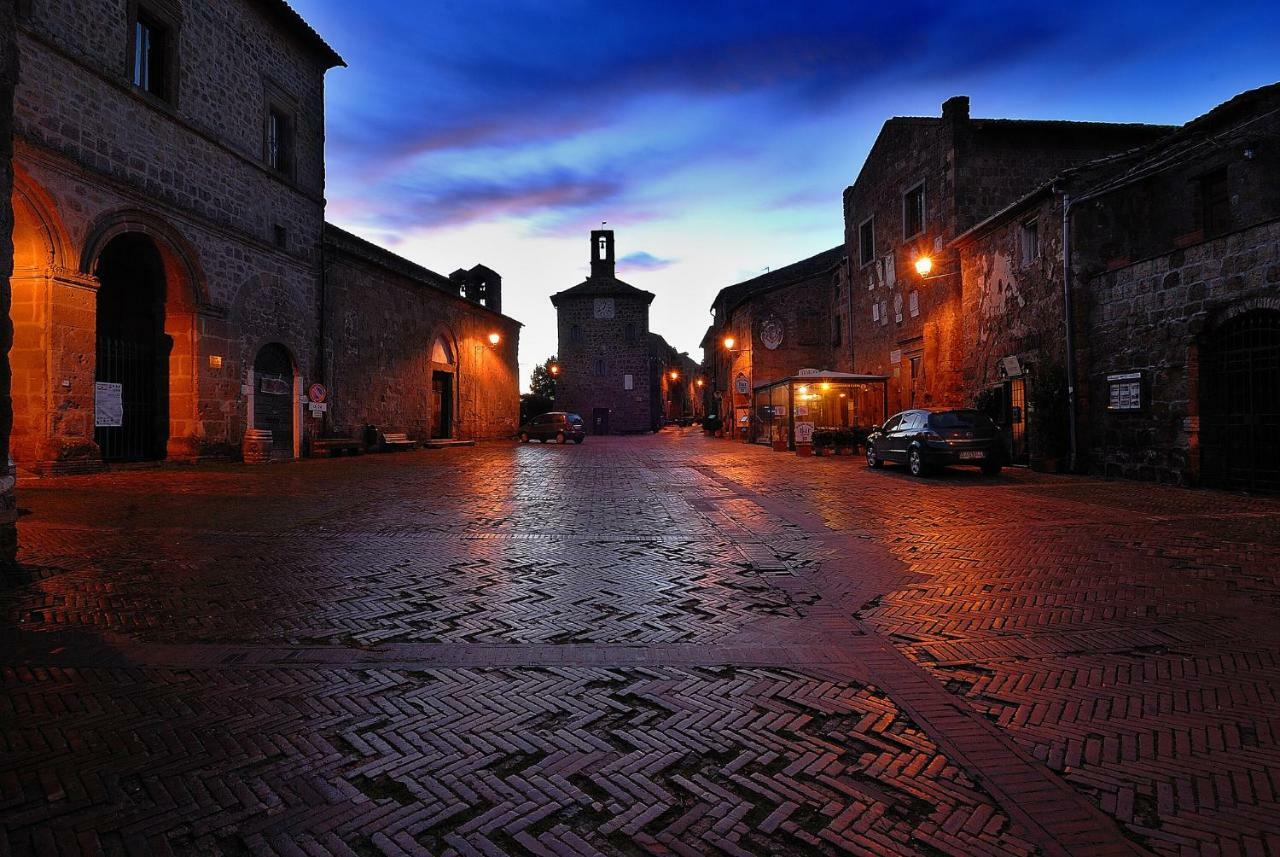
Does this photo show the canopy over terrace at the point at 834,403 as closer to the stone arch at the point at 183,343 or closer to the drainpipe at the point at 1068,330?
the drainpipe at the point at 1068,330

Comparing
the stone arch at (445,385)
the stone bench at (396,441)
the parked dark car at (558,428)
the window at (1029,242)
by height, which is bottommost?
the stone bench at (396,441)

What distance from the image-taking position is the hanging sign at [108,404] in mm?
14109

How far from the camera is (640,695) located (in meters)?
3.16

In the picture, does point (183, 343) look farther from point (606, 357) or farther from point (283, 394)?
point (606, 357)

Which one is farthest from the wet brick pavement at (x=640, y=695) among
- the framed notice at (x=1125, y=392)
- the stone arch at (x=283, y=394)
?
the stone arch at (x=283, y=394)

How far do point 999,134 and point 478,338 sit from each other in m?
23.3

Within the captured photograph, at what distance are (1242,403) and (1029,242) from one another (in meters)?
6.38

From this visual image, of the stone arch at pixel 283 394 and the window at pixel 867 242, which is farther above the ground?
the window at pixel 867 242

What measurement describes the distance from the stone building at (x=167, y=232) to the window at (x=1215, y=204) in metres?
22.3

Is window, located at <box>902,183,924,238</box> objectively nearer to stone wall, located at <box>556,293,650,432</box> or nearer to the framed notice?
the framed notice

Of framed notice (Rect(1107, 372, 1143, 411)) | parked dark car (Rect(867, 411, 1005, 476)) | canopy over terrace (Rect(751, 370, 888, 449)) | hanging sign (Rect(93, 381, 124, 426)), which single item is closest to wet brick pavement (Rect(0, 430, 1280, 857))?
framed notice (Rect(1107, 372, 1143, 411))

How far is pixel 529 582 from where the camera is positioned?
532cm

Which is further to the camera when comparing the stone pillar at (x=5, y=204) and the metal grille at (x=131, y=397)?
the metal grille at (x=131, y=397)

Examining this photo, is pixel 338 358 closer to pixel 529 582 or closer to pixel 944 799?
pixel 529 582
